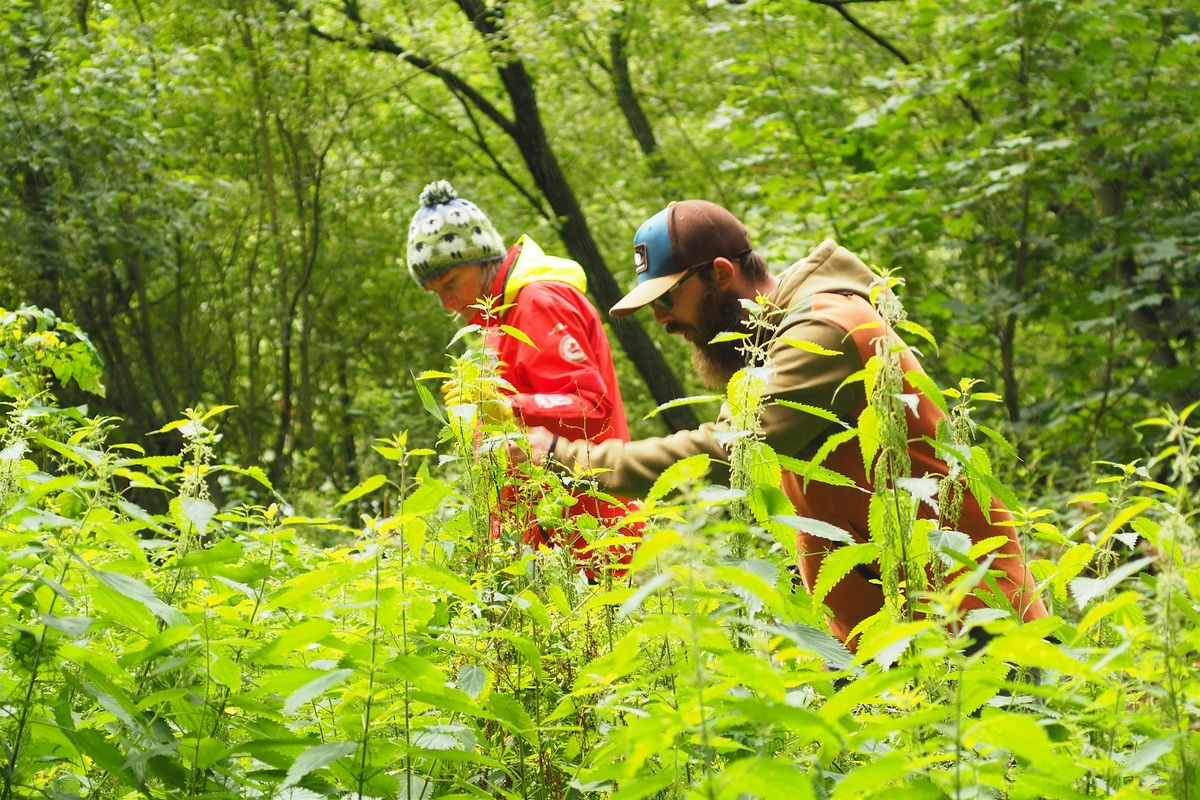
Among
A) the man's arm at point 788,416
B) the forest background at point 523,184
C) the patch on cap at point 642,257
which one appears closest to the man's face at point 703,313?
the patch on cap at point 642,257

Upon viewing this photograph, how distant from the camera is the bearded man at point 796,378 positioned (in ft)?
8.18

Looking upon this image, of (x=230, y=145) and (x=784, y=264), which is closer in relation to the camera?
(x=784, y=264)

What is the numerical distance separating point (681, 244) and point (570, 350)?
0.84m

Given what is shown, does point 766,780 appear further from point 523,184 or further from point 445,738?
point 523,184

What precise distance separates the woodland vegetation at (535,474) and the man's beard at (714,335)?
0.52 m

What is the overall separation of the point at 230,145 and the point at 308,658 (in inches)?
457

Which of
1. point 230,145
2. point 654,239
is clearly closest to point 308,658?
point 654,239

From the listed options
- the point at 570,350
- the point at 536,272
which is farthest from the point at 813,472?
the point at 536,272

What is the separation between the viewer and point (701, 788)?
1.11m

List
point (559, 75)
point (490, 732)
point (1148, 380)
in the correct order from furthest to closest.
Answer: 1. point (559, 75)
2. point (1148, 380)
3. point (490, 732)

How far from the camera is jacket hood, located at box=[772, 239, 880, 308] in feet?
8.98

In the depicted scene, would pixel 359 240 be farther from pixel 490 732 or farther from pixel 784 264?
pixel 490 732

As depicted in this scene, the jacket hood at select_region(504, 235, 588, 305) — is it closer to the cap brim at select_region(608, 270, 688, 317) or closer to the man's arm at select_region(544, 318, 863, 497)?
the cap brim at select_region(608, 270, 688, 317)

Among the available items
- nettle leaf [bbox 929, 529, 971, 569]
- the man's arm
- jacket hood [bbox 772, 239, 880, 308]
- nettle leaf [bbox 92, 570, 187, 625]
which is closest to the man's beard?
jacket hood [bbox 772, 239, 880, 308]
